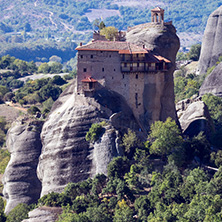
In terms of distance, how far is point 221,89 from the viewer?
109375mm

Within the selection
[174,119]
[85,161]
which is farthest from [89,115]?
[174,119]

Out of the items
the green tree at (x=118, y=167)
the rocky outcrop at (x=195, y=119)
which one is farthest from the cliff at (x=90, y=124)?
the rocky outcrop at (x=195, y=119)

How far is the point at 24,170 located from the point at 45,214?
13549 mm

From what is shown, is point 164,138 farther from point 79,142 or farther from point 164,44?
point 164,44

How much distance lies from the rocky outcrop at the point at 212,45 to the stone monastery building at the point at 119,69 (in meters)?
53.5

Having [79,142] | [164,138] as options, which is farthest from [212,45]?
[79,142]

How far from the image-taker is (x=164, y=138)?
77375 millimetres

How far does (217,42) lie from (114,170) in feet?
214

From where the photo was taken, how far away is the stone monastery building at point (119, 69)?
80000 millimetres

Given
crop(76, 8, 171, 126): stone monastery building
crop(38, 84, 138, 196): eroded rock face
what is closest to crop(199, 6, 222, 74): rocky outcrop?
crop(76, 8, 171, 126): stone monastery building

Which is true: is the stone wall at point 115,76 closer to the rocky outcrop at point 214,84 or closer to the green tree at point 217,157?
the green tree at point 217,157

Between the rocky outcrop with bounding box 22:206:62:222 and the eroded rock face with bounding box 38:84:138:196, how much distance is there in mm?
5222

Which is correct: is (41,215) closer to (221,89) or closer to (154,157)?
(154,157)

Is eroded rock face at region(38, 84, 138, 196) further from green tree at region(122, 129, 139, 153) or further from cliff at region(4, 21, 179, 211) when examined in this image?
green tree at region(122, 129, 139, 153)
